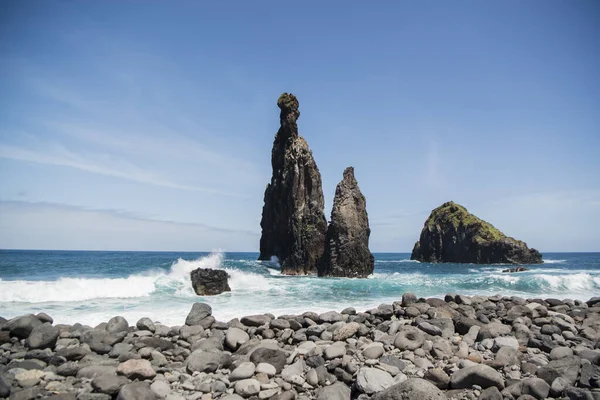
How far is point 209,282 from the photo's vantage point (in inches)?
770

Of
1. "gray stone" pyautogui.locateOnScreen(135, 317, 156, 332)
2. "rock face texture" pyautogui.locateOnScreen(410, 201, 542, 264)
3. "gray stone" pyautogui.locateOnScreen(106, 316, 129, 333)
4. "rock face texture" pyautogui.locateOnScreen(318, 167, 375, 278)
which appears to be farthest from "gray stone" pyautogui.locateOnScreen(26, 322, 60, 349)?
"rock face texture" pyautogui.locateOnScreen(410, 201, 542, 264)

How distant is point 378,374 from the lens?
20.2 feet

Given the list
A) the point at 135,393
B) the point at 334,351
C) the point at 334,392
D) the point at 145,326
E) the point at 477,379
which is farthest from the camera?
the point at 145,326

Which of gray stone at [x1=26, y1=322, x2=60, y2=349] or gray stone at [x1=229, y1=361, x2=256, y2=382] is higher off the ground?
gray stone at [x1=26, y1=322, x2=60, y2=349]

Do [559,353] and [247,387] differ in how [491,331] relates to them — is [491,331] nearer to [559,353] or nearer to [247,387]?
[559,353]

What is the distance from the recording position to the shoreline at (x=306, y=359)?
233 inches

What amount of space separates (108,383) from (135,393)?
1.95 ft

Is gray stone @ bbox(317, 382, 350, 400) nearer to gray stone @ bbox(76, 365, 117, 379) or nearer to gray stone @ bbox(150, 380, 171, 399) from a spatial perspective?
gray stone @ bbox(150, 380, 171, 399)

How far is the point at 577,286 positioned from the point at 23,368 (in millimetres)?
30389

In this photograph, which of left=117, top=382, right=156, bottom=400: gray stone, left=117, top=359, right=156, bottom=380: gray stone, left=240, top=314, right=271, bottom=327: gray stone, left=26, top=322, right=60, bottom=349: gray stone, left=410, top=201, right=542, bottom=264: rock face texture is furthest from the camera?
left=410, top=201, right=542, bottom=264: rock face texture

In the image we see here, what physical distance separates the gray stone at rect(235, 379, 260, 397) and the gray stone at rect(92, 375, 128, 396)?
1731mm

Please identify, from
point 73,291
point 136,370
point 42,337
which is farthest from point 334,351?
point 73,291

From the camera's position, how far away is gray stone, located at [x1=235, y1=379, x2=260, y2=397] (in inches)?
235

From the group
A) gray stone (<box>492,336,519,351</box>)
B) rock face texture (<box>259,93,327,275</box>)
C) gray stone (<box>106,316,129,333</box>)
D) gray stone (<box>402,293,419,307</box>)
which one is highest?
rock face texture (<box>259,93,327,275</box>)
